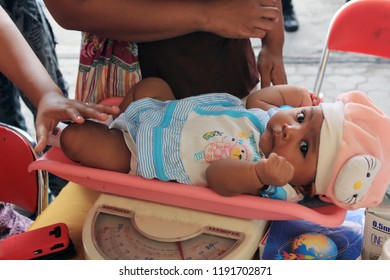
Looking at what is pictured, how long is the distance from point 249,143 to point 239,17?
26 cm

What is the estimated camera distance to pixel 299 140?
953mm

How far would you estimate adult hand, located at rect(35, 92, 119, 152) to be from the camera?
3.09ft

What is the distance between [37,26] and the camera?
4.93 feet

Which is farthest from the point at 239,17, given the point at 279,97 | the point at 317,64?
the point at 317,64

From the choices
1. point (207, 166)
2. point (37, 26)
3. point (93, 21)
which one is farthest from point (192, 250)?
point (37, 26)

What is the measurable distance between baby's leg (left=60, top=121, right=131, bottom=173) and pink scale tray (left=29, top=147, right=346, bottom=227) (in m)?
0.05

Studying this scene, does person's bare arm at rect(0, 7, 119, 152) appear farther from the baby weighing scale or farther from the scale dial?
the scale dial

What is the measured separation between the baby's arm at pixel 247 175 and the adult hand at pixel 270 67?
0.41 metres

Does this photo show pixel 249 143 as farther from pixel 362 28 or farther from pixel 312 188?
pixel 362 28

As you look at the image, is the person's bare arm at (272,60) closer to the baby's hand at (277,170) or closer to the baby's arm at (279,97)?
the baby's arm at (279,97)

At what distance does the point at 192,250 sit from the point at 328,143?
12.3 inches

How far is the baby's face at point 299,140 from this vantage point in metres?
0.93

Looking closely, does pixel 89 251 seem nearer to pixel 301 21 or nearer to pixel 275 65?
pixel 275 65

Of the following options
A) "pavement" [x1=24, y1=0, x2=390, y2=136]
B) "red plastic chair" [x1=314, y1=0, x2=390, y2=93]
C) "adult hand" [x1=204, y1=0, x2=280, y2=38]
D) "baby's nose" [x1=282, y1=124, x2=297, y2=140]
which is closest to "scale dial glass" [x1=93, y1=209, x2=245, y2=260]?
"baby's nose" [x1=282, y1=124, x2=297, y2=140]
